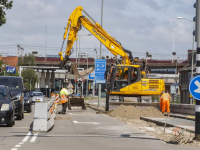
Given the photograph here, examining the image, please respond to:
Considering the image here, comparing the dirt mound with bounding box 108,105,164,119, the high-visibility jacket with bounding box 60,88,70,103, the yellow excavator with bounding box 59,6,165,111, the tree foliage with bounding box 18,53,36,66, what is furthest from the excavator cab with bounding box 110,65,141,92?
the tree foliage with bounding box 18,53,36,66

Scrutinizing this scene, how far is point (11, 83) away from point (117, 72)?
404 inches

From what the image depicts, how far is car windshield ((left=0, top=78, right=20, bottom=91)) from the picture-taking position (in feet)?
78.0

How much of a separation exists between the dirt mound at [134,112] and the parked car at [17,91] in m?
7.30

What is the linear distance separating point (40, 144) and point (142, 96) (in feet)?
72.7

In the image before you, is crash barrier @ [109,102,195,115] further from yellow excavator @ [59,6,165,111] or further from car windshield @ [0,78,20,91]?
car windshield @ [0,78,20,91]

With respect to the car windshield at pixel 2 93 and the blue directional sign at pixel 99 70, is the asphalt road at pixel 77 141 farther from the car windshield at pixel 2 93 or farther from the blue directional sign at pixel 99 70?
the blue directional sign at pixel 99 70

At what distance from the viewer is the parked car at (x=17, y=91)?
22.9 m

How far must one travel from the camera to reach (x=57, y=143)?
1330cm

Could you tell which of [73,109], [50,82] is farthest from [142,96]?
[50,82]

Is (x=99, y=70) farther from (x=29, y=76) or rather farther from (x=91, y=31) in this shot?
(x=29, y=76)

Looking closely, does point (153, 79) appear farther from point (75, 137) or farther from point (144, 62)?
point (75, 137)

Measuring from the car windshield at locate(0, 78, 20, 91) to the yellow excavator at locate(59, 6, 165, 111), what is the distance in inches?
348

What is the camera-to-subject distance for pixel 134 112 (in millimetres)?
29531

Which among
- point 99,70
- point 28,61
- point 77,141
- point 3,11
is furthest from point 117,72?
point 28,61
